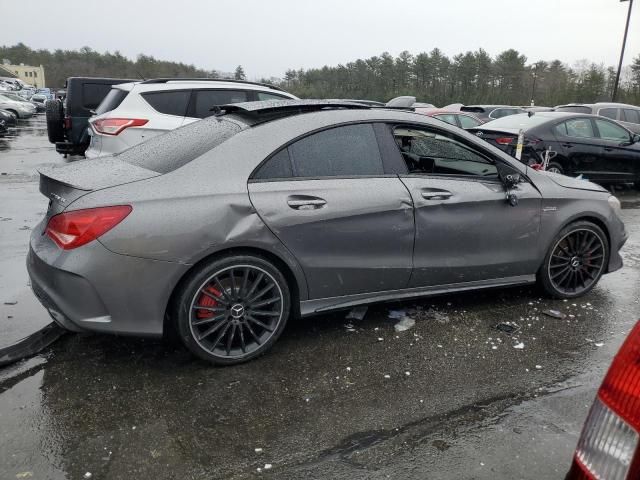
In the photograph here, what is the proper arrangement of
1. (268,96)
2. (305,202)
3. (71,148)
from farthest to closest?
(71,148) → (268,96) → (305,202)

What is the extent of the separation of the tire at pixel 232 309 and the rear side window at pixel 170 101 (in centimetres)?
501

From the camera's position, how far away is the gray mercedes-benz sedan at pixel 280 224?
3021 millimetres

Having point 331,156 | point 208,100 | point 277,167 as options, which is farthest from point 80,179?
point 208,100

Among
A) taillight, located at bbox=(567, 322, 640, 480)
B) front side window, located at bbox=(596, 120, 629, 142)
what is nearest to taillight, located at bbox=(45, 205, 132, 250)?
taillight, located at bbox=(567, 322, 640, 480)

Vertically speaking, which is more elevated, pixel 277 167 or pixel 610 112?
pixel 610 112

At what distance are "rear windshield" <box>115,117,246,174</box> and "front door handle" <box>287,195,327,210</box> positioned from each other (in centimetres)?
60

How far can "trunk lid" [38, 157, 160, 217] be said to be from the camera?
3096 millimetres

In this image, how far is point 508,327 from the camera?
4.03 meters

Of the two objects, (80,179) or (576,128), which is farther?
(576,128)

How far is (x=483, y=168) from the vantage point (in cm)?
416

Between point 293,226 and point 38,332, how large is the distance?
1.93 m

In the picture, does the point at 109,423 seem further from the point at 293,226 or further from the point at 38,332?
the point at 293,226

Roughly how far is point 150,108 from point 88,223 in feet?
16.3

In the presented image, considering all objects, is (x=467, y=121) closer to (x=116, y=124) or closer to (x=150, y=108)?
(x=150, y=108)
